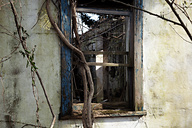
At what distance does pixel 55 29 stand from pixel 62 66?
511mm

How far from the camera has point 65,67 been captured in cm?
260

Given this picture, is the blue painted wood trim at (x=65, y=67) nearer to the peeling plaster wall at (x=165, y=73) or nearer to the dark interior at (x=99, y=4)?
the dark interior at (x=99, y=4)

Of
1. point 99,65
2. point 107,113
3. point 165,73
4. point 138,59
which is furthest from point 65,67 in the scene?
point 165,73

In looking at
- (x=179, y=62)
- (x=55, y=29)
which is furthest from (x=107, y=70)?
(x=55, y=29)

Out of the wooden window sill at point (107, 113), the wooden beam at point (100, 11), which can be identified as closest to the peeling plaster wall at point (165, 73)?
the wooden window sill at point (107, 113)

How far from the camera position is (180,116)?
3.00m

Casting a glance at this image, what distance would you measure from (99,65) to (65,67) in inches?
20.6

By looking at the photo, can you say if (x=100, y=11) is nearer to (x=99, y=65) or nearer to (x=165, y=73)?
(x=99, y=65)

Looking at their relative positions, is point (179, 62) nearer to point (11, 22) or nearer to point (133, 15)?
point (133, 15)

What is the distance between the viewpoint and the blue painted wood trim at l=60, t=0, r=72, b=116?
258cm

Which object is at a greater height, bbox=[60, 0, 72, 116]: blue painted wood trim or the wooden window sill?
bbox=[60, 0, 72, 116]: blue painted wood trim

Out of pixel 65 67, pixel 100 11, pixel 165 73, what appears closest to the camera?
pixel 65 67

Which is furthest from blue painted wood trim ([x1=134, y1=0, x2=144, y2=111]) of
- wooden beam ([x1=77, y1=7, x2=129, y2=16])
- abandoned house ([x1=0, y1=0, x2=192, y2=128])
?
wooden beam ([x1=77, y1=7, x2=129, y2=16])

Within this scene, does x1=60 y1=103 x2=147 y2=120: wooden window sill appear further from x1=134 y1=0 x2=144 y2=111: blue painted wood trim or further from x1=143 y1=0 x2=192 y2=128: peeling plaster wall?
x1=143 y1=0 x2=192 y2=128: peeling plaster wall
